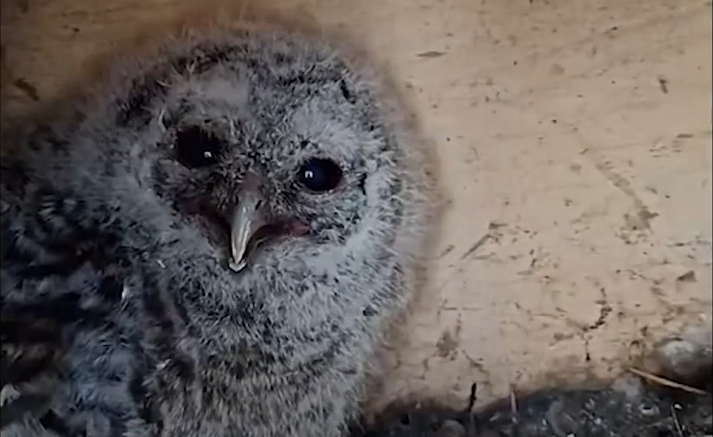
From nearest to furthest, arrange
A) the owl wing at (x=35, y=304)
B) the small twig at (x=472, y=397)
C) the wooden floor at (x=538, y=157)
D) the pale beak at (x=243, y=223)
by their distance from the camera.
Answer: the owl wing at (x=35, y=304) → the pale beak at (x=243, y=223) → the wooden floor at (x=538, y=157) → the small twig at (x=472, y=397)

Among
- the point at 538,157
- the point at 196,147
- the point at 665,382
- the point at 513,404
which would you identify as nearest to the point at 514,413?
the point at 513,404

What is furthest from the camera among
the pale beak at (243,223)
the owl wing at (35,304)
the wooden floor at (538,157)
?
the wooden floor at (538,157)

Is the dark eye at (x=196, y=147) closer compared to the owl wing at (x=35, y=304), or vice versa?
the owl wing at (x=35, y=304)

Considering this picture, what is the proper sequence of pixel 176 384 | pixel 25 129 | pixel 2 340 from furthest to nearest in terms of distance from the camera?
pixel 25 129 < pixel 176 384 < pixel 2 340

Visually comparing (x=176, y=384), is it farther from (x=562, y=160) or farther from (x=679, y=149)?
(x=679, y=149)

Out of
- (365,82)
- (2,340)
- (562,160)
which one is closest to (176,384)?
(2,340)

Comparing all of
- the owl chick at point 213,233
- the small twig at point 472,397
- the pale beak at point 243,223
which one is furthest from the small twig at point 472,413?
the pale beak at point 243,223

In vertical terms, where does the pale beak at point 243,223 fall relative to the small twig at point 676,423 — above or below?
above

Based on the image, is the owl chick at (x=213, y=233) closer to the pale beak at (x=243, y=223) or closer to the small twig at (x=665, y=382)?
the pale beak at (x=243, y=223)
